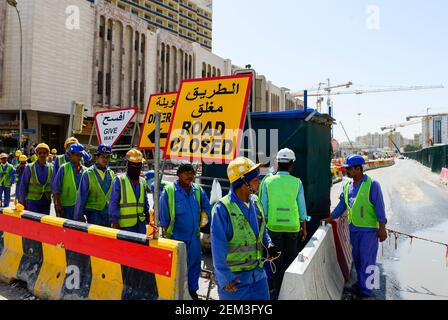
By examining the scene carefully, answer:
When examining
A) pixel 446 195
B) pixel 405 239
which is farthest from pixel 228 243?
pixel 446 195

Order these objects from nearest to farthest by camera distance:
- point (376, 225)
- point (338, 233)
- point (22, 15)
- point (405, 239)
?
point (376, 225) < point (338, 233) < point (405, 239) < point (22, 15)

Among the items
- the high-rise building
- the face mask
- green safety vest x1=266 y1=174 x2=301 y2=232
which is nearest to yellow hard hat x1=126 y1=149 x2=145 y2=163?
the face mask

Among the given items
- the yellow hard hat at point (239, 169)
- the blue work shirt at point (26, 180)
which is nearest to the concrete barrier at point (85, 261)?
the yellow hard hat at point (239, 169)

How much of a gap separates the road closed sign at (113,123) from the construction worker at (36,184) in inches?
54.2

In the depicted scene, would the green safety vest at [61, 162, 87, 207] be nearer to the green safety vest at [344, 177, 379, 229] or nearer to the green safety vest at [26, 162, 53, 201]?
the green safety vest at [26, 162, 53, 201]

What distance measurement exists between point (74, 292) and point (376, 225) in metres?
3.98

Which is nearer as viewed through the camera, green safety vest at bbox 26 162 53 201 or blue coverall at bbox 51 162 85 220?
blue coverall at bbox 51 162 85 220

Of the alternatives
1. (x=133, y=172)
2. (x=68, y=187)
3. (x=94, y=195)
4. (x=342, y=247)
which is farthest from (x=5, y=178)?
(x=342, y=247)

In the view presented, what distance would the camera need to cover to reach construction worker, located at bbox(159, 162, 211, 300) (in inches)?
159

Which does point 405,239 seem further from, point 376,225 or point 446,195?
point 446,195

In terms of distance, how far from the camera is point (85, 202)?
16.4ft

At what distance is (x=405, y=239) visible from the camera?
8.20 m

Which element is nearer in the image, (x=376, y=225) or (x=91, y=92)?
(x=376, y=225)

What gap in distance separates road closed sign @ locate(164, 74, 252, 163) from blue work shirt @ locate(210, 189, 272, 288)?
216cm
